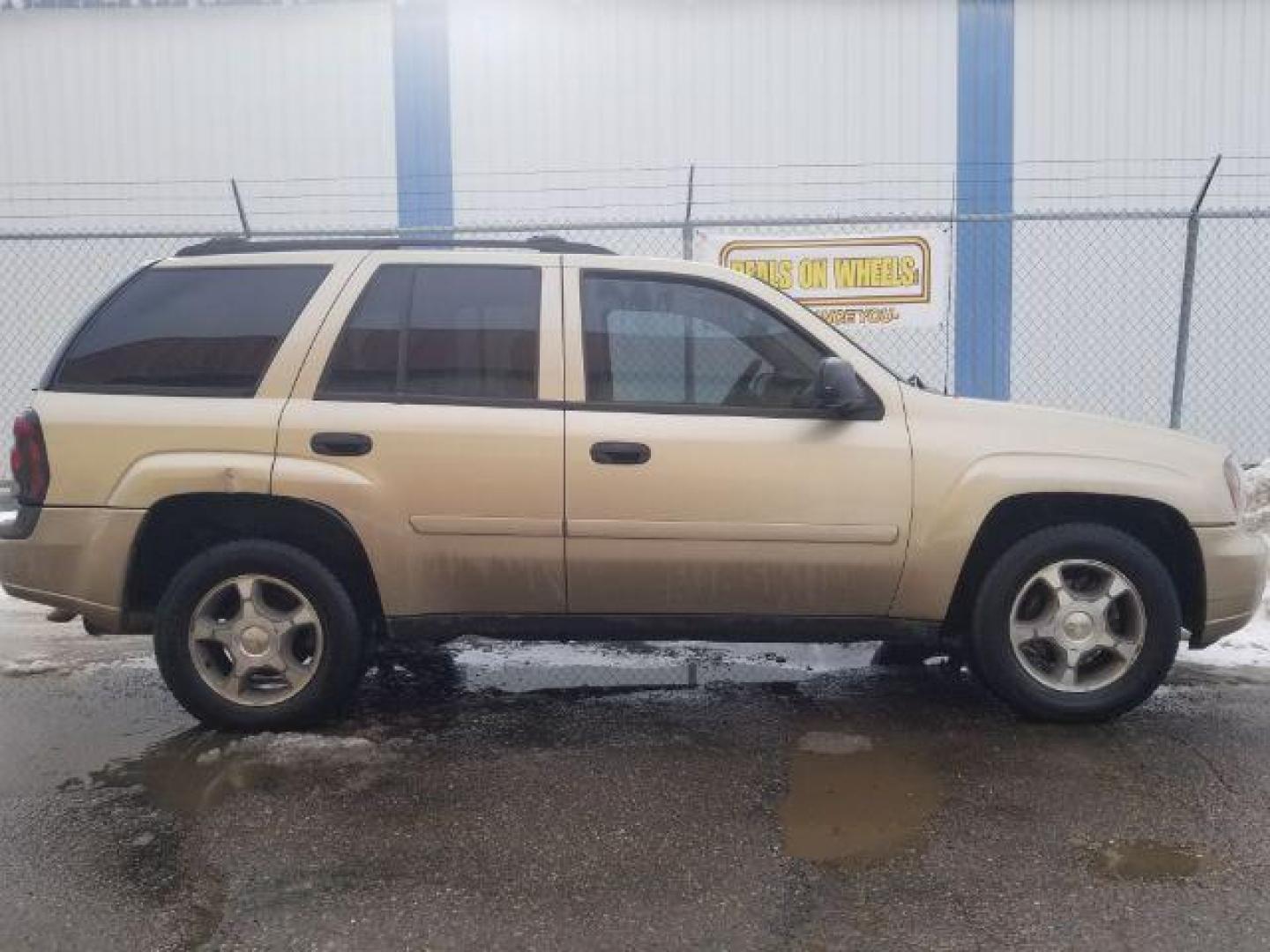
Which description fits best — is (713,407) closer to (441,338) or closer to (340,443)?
(441,338)

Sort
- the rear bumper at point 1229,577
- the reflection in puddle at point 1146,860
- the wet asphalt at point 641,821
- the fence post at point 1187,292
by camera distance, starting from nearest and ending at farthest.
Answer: the wet asphalt at point 641,821 < the reflection in puddle at point 1146,860 < the rear bumper at point 1229,577 < the fence post at point 1187,292

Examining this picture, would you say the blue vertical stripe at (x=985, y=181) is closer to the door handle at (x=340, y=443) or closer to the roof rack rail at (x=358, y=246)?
the roof rack rail at (x=358, y=246)

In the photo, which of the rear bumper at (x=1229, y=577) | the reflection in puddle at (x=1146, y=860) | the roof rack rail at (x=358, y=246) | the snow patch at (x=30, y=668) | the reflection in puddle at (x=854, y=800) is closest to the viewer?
the reflection in puddle at (x=1146, y=860)

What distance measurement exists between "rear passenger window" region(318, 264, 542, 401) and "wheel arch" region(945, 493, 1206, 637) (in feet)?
5.84

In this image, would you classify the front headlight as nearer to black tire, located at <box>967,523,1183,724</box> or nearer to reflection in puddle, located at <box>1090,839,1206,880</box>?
black tire, located at <box>967,523,1183,724</box>

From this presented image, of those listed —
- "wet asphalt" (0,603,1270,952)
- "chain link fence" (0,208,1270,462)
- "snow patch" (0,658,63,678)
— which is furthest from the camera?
"chain link fence" (0,208,1270,462)

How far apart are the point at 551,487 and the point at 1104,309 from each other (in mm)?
9100

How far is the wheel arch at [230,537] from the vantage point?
409 centimetres

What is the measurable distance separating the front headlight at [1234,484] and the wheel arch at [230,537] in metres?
3.19

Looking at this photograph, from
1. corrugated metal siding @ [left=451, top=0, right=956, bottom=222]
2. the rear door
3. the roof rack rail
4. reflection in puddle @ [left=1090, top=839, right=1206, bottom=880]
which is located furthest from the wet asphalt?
corrugated metal siding @ [left=451, top=0, right=956, bottom=222]

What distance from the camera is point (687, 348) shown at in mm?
4223

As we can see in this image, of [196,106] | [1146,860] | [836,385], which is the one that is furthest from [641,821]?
[196,106]

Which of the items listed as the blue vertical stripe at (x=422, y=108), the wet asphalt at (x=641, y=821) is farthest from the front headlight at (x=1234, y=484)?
the blue vertical stripe at (x=422, y=108)

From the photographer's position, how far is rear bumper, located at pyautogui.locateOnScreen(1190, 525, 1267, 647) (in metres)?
4.21
